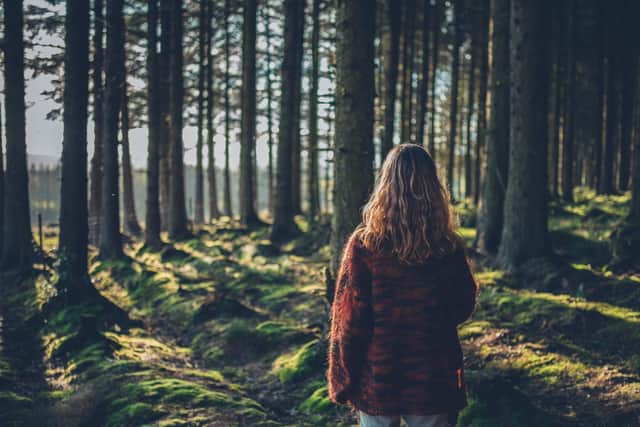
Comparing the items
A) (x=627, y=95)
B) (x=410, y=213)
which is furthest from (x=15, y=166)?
(x=627, y=95)

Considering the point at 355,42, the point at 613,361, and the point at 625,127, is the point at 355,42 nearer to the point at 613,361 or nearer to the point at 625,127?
the point at 613,361

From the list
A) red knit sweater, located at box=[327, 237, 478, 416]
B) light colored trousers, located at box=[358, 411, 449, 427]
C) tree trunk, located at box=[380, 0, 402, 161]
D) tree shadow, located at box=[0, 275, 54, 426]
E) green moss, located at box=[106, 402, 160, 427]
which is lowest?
tree shadow, located at box=[0, 275, 54, 426]

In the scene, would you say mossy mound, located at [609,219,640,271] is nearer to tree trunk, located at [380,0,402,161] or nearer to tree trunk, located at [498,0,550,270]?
tree trunk, located at [498,0,550,270]

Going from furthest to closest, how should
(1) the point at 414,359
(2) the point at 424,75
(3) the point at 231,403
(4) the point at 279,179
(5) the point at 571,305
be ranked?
(2) the point at 424,75 < (4) the point at 279,179 < (5) the point at 571,305 < (3) the point at 231,403 < (1) the point at 414,359

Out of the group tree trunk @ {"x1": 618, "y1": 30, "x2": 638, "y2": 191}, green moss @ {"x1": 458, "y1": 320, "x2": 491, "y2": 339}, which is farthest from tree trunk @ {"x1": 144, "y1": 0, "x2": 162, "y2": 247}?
tree trunk @ {"x1": 618, "y1": 30, "x2": 638, "y2": 191}

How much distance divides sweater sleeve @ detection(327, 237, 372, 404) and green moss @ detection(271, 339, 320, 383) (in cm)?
484

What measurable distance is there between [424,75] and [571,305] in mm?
12397

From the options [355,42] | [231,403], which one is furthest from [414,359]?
[355,42]

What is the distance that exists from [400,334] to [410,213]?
2.06ft

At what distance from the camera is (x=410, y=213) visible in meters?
3.05

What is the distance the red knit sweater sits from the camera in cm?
302

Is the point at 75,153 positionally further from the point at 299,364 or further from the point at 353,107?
the point at 353,107

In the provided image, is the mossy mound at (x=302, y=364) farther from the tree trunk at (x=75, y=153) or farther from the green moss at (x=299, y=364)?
the tree trunk at (x=75, y=153)

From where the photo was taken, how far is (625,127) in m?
22.5
